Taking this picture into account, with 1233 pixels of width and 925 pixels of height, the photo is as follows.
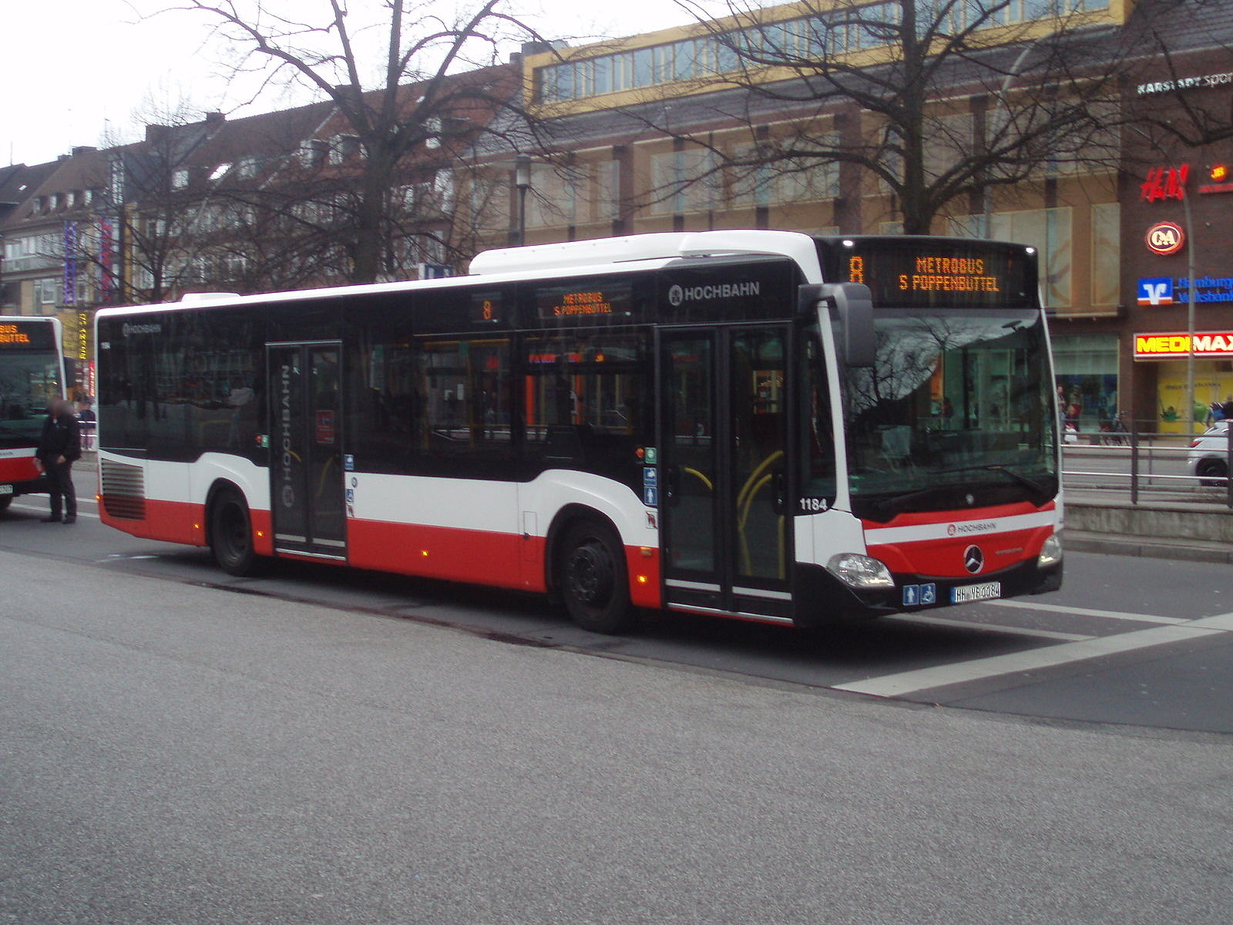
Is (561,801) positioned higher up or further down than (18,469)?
further down

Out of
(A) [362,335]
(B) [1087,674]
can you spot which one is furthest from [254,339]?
(B) [1087,674]

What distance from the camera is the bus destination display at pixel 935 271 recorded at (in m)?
8.94

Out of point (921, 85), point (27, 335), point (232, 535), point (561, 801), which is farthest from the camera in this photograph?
point (27, 335)

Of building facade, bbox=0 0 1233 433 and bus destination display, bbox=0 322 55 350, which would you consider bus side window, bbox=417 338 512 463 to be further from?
bus destination display, bbox=0 322 55 350

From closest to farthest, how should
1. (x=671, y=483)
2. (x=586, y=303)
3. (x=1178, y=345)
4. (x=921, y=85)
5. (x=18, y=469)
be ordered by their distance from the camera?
(x=671, y=483) < (x=586, y=303) < (x=921, y=85) < (x=18, y=469) < (x=1178, y=345)

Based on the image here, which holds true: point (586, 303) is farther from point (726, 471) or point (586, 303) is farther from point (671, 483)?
point (726, 471)

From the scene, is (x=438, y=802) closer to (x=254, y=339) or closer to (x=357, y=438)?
(x=357, y=438)

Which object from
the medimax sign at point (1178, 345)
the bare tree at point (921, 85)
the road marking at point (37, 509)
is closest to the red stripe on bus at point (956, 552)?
the bare tree at point (921, 85)

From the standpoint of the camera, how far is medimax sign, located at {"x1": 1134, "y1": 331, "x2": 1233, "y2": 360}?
41.9 m

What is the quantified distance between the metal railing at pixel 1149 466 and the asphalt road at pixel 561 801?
30.4 feet

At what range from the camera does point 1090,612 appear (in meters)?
11.4

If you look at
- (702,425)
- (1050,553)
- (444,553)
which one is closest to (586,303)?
(702,425)

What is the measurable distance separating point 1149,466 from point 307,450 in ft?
33.4

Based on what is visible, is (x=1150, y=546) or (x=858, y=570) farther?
(x=1150, y=546)
